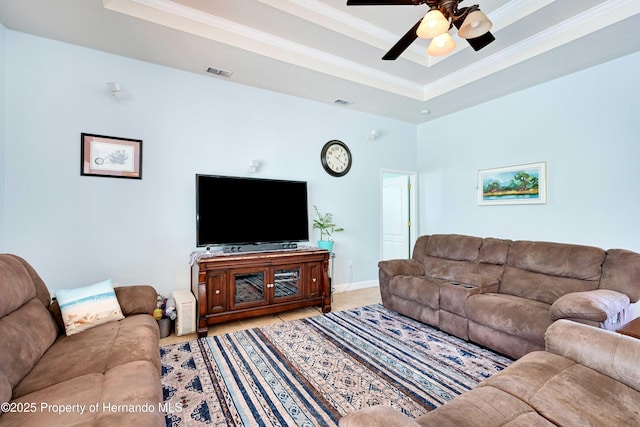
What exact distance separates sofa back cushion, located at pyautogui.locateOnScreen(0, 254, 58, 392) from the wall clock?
3.44m

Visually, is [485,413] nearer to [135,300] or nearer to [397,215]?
[135,300]

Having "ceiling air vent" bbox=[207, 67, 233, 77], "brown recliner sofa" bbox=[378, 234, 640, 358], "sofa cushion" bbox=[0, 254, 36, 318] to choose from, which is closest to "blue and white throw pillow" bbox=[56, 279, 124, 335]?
"sofa cushion" bbox=[0, 254, 36, 318]

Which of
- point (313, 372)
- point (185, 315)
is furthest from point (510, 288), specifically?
point (185, 315)

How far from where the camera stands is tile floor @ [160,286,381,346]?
118 inches

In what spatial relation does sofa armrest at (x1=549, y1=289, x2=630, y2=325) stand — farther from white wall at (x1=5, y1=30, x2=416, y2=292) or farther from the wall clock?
the wall clock

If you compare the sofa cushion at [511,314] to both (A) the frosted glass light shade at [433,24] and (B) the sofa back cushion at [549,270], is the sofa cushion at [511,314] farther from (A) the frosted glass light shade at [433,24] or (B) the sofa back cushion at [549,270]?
(A) the frosted glass light shade at [433,24]

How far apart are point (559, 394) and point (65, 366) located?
2318mm

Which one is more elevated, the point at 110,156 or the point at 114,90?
the point at 114,90

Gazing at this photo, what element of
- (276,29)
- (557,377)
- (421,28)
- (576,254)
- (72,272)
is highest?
(276,29)

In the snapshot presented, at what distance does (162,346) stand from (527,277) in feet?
11.7

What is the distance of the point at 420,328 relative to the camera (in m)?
3.13

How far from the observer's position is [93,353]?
1.61m

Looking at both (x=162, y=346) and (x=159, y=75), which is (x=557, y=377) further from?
(x=159, y=75)

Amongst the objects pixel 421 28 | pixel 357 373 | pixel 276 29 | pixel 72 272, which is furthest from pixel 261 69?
pixel 357 373
